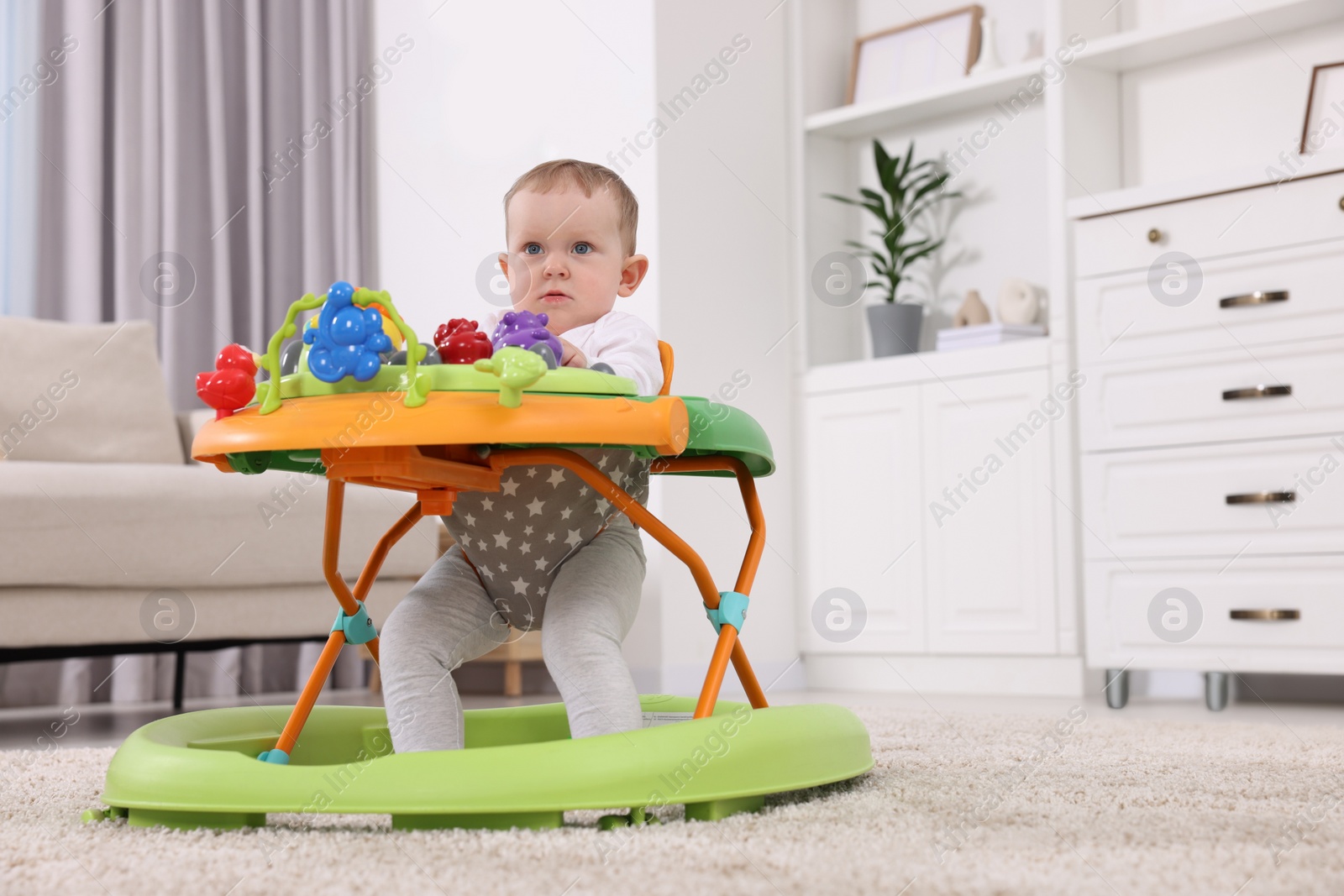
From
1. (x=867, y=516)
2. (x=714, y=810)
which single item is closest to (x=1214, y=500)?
(x=867, y=516)

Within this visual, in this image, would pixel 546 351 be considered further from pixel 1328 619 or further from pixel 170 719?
pixel 1328 619

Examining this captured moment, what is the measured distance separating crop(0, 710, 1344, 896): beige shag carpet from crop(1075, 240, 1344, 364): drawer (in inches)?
47.7

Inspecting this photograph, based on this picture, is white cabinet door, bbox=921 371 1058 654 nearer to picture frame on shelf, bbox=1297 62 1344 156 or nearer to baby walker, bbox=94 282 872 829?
picture frame on shelf, bbox=1297 62 1344 156

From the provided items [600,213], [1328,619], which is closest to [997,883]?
[600,213]

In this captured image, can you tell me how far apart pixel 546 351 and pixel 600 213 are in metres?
0.30

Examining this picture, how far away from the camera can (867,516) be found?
9.52ft

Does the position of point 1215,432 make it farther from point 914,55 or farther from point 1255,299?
point 914,55

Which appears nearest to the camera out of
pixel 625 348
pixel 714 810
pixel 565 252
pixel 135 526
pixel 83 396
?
pixel 714 810

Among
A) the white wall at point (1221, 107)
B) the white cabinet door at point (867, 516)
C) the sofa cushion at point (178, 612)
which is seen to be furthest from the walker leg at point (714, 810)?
the white wall at point (1221, 107)

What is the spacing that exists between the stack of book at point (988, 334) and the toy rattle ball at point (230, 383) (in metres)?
1.99

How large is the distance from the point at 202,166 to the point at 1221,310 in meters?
2.49

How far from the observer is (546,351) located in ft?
3.34

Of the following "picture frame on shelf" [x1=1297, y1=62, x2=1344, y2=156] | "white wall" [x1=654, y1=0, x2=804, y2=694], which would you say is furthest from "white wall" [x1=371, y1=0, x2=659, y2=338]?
"picture frame on shelf" [x1=1297, y1=62, x2=1344, y2=156]

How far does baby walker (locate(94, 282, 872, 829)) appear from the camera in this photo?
36.4 inches
